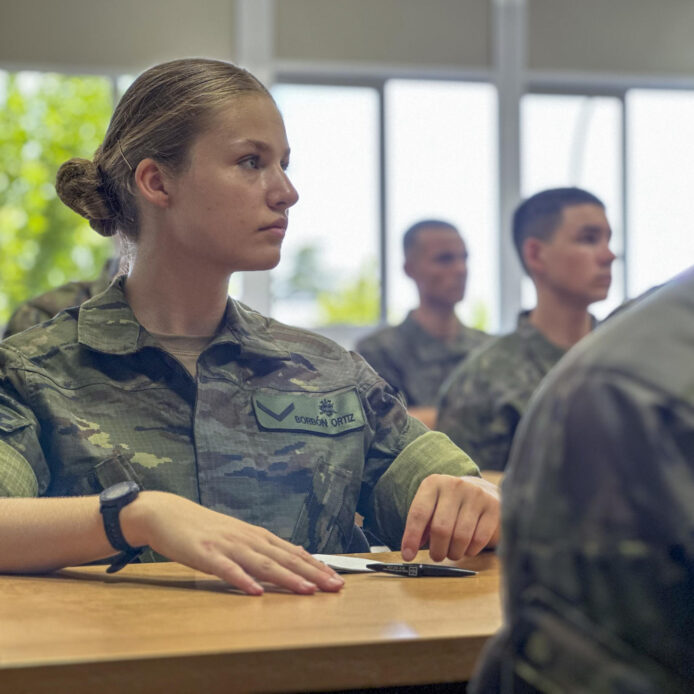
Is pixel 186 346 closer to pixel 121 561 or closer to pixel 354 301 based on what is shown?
pixel 121 561

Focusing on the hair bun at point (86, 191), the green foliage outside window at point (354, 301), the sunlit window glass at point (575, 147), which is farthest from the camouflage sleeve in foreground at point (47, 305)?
the sunlit window glass at point (575, 147)

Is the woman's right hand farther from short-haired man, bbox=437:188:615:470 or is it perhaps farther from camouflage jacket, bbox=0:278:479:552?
short-haired man, bbox=437:188:615:470

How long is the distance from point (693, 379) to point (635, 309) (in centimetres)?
5

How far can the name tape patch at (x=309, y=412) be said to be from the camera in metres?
1.56

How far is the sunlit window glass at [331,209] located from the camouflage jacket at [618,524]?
583cm

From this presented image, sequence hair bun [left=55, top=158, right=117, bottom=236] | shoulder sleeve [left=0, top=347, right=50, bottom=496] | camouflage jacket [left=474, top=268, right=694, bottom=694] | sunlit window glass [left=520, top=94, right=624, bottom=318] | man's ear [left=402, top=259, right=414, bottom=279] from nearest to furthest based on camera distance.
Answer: camouflage jacket [left=474, top=268, right=694, bottom=694] < shoulder sleeve [left=0, top=347, right=50, bottom=496] < hair bun [left=55, top=158, right=117, bottom=236] < man's ear [left=402, top=259, right=414, bottom=279] < sunlit window glass [left=520, top=94, right=624, bottom=318]

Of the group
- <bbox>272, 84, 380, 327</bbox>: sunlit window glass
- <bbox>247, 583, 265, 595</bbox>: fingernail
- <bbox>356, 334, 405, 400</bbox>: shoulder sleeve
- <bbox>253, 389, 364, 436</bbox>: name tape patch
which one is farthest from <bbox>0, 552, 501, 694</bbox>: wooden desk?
<bbox>272, 84, 380, 327</bbox>: sunlit window glass

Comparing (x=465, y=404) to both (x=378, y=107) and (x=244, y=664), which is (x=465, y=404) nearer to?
(x=244, y=664)

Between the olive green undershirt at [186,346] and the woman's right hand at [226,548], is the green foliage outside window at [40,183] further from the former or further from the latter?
the woman's right hand at [226,548]

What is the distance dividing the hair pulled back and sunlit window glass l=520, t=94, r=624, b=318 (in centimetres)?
517

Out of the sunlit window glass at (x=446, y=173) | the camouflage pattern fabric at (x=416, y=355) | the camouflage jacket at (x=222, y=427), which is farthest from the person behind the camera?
the sunlit window glass at (x=446, y=173)

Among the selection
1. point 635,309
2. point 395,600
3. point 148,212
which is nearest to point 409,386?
point 148,212

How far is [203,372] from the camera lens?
1.55 m

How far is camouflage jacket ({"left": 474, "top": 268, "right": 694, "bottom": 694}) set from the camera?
0.41 m
